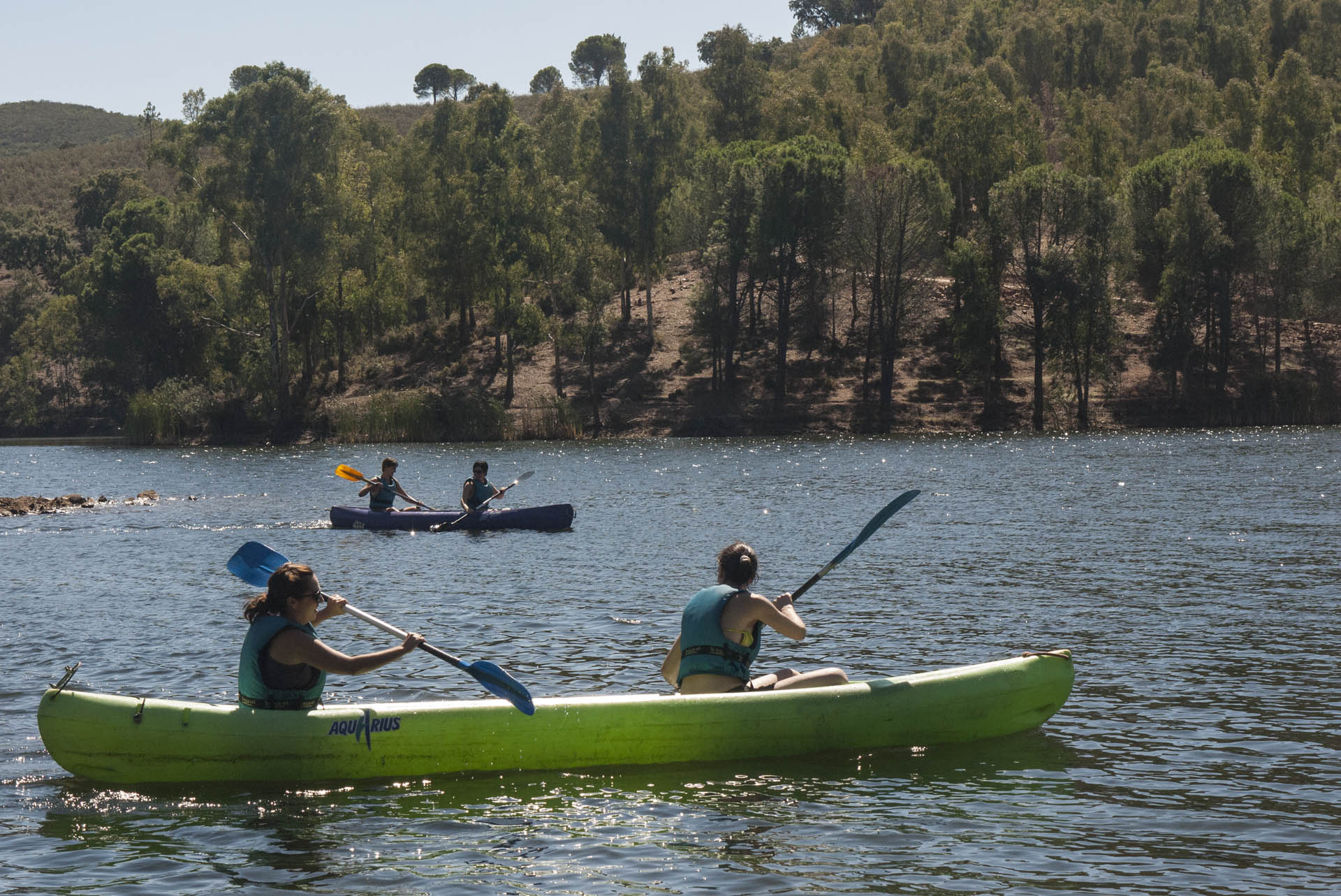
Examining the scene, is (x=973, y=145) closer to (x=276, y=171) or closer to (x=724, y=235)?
(x=724, y=235)

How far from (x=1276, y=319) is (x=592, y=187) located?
34700 mm

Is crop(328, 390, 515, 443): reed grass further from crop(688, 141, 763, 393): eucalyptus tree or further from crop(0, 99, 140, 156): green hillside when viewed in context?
crop(0, 99, 140, 156): green hillside

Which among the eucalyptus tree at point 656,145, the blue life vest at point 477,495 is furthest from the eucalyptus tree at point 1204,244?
the blue life vest at point 477,495

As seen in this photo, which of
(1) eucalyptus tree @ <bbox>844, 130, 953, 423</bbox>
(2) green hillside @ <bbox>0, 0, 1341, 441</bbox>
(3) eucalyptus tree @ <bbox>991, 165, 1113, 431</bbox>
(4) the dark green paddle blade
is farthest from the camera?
(1) eucalyptus tree @ <bbox>844, 130, 953, 423</bbox>

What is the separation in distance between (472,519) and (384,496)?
6.60 ft

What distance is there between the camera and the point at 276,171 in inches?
2286

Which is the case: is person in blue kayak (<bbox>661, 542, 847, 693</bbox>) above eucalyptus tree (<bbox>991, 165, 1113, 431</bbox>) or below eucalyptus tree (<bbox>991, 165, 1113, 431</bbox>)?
below

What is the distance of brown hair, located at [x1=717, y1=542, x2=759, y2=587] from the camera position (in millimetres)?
9477

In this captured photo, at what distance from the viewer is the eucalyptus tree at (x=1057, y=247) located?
58594 millimetres

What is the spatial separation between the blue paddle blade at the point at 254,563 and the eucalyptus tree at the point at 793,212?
5273 centimetres

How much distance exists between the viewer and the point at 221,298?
2452 inches

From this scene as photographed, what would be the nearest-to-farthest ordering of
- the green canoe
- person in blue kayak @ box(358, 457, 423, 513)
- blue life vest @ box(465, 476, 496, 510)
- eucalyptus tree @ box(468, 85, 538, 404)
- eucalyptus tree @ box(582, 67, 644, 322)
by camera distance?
the green canoe, blue life vest @ box(465, 476, 496, 510), person in blue kayak @ box(358, 457, 423, 513), eucalyptus tree @ box(468, 85, 538, 404), eucalyptus tree @ box(582, 67, 644, 322)

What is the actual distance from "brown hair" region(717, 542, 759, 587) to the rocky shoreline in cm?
2600

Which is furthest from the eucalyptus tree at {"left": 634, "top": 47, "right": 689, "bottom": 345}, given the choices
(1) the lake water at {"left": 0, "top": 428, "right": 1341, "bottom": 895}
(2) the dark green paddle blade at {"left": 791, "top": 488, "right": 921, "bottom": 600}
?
(2) the dark green paddle blade at {"left": 791, "top": 488, "right": 921, "bottom": 600}
